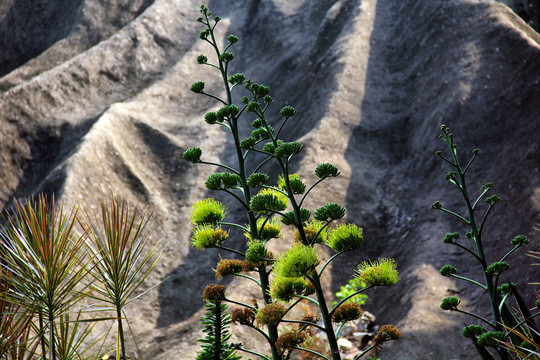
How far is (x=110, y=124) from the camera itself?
1562 centimetres

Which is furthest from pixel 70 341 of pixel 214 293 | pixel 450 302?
pixel 450 302

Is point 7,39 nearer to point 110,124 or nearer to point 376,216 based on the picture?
point 110,124

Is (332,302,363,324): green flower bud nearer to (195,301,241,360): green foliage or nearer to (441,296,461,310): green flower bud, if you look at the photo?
(441,296,461,310): green flower bud

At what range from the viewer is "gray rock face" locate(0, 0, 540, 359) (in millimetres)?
9617

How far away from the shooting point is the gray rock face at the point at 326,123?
962cm

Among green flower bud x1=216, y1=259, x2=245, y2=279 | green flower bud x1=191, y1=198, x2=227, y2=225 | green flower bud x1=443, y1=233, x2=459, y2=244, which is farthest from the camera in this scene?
green flower bud x1=191, y1=198, x2=227, y2=225

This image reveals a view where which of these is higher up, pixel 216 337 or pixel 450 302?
pixel 450 302

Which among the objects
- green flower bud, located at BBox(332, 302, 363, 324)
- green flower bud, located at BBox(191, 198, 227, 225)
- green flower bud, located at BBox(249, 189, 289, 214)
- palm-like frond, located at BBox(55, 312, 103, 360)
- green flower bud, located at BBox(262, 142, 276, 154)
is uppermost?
green flower bud, located at BBox(262, 142, 276, 154)

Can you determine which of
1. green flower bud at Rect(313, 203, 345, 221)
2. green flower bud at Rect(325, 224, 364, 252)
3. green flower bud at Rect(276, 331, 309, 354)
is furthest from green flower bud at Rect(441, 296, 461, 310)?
green flower bud at Rect(276, 331, 309, 354)

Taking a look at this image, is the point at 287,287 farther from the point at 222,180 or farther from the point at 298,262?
the point at 222,180

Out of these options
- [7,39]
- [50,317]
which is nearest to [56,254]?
[50,317]

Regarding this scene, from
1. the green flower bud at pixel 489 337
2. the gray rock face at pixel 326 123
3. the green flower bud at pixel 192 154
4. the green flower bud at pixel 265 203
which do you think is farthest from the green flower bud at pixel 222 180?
the gray rock face at pixel 326 123

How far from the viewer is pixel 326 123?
13.3m

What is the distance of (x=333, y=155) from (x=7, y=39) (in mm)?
18485
